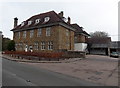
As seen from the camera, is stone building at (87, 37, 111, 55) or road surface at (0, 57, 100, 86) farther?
stone building at (87, 37, 111, 55)

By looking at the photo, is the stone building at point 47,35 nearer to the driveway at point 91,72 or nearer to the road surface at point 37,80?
the driveway at point 91,72

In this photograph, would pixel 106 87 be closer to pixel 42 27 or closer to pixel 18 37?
pixel 42 27

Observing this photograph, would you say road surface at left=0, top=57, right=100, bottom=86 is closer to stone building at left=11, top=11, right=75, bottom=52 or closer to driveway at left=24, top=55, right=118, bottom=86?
driveway at left=24, top=55, right=118, bottom=86

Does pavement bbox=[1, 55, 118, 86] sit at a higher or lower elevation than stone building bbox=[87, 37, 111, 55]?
lower

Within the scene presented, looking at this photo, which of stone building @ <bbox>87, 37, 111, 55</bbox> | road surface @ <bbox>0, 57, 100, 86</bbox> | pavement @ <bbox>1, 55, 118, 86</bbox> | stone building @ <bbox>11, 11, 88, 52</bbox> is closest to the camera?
road surface @ <bbox>0, 57, 100, 86</bbox>

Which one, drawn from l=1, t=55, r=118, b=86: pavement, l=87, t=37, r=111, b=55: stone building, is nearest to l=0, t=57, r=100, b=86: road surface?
l=1, t=55, r=118, b=86: pavement

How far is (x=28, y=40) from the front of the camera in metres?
37.3

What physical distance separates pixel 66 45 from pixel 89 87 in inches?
1073

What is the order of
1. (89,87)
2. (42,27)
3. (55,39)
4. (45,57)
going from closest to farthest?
(89,87)
(45,57)
(55,39)
(42,27)

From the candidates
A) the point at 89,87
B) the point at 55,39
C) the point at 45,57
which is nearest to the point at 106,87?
the point at 89,87

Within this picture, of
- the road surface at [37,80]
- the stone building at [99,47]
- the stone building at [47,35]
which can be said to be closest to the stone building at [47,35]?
the stone building at [47,35]

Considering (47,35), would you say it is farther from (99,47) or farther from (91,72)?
(99,47)

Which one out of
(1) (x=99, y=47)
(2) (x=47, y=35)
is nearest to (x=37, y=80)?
(2) (x=47, y=35)

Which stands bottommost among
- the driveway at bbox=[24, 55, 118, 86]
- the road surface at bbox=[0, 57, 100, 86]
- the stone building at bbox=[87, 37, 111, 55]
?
the driveway at bbox=[24, 55, 118, 86]
